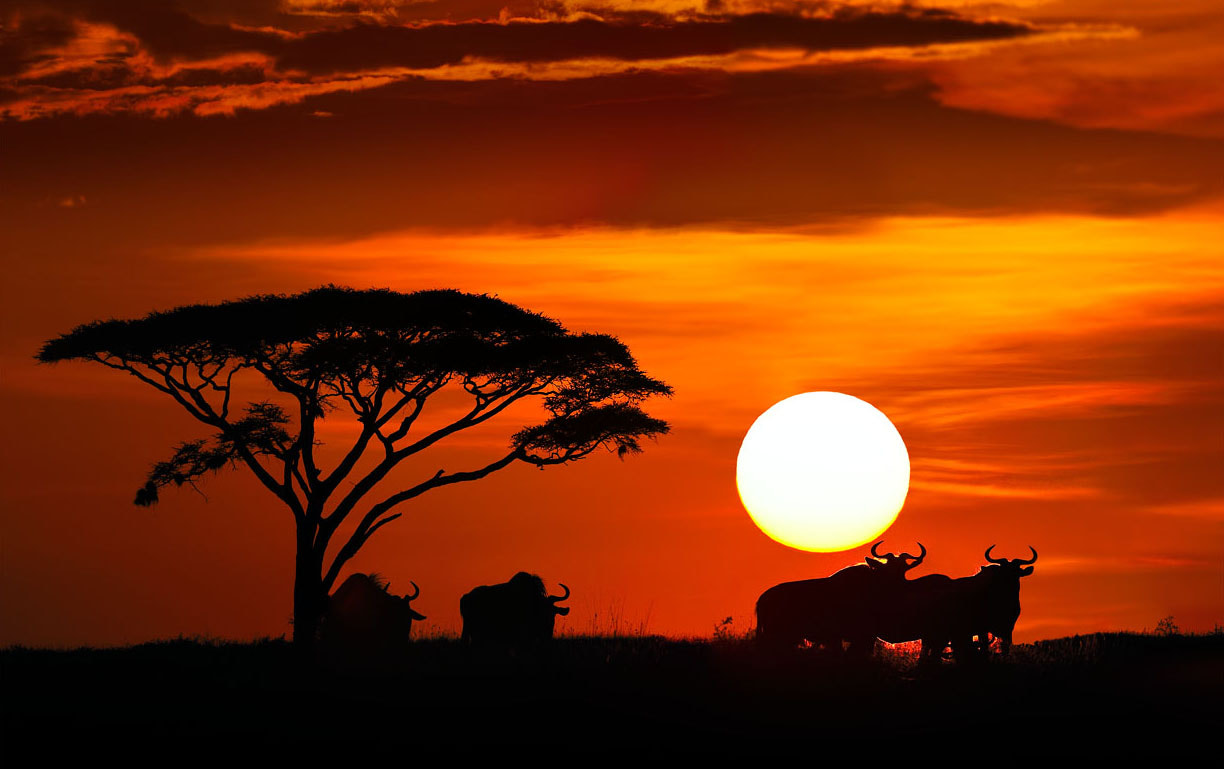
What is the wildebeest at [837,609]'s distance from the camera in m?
26.1

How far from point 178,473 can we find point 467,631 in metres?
8.80

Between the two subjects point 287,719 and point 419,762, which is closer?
point 419,762

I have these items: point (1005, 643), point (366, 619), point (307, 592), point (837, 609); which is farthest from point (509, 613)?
A: point (1005, 643)

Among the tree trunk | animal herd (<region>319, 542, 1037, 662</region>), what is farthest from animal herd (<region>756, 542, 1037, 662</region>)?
the tree trunk

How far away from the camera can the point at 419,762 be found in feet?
66.0

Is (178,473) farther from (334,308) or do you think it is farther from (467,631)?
(467,631)

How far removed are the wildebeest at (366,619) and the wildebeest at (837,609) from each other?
8211 millimetres

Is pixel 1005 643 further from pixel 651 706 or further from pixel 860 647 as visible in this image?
pixel 651 706

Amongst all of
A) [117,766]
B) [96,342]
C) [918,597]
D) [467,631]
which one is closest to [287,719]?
[117,766]

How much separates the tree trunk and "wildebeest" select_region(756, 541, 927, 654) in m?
11.0

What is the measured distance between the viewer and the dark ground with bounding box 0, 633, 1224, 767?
21.0 meters

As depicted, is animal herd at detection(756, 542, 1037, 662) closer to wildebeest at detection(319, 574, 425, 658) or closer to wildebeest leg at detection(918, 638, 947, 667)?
wildebeest leg at detection(918, 638, 947, 667)

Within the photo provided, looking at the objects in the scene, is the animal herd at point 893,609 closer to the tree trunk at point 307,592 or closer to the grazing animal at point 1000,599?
the grazing animal at point 1000,599

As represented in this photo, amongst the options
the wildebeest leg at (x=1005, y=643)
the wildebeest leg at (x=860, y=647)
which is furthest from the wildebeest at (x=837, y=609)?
the wildebeest leg at (x=1005, y=643)
